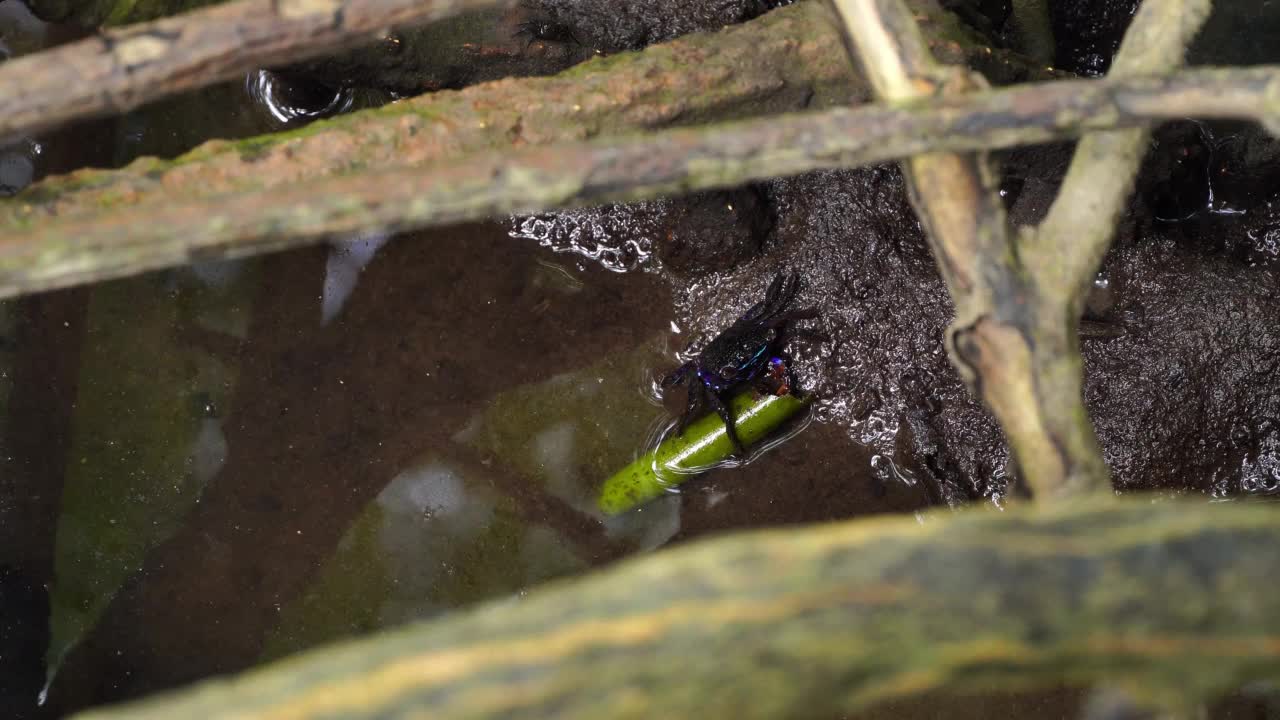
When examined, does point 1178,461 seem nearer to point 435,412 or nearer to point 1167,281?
point 1167,281

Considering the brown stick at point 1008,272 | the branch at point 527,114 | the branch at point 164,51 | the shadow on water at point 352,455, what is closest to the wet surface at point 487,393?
the shadow on water at point 352,455

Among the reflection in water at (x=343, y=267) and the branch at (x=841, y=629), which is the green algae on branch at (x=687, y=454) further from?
the branch at (x=841, y=629)

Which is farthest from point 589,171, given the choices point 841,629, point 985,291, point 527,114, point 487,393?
point 487,393

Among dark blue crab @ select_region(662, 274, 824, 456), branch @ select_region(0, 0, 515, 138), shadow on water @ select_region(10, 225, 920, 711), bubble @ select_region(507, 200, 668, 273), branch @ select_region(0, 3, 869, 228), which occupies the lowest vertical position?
shadow on water @ select_region(10, 225, 920, 711)

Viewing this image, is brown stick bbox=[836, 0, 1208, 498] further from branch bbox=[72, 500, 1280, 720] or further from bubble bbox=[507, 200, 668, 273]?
bubble bbox=[507, 200, 668, 273]

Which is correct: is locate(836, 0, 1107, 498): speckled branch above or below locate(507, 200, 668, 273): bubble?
above

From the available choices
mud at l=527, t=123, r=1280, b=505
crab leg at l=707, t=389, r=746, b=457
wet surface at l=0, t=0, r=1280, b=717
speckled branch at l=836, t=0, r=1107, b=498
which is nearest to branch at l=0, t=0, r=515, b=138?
speckled branch at l=836, t=0, r=1107, b=498

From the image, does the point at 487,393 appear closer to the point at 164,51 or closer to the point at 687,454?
the point at 687,454
